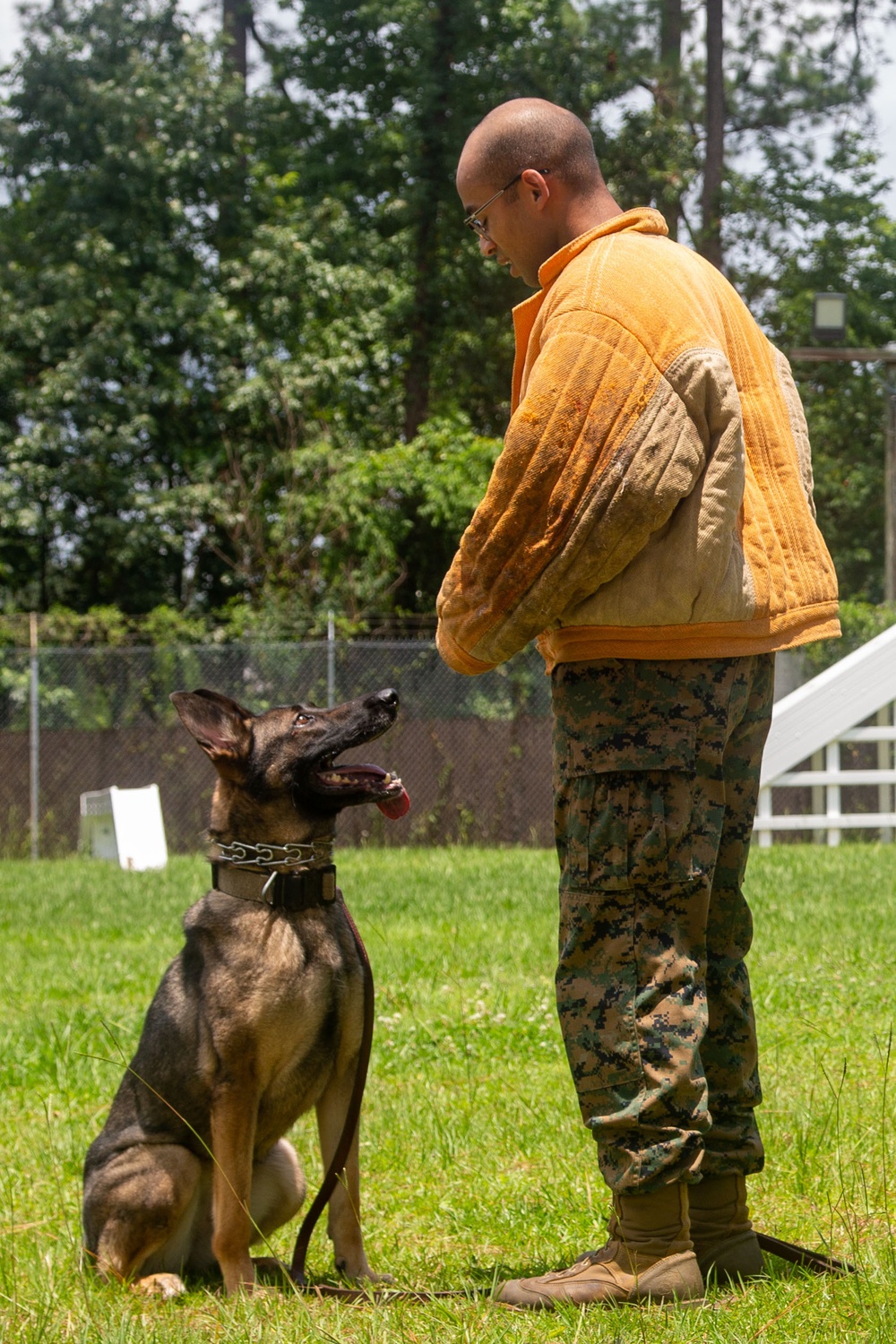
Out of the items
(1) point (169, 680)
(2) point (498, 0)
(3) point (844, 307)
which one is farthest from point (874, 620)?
(2) point (498, 0)

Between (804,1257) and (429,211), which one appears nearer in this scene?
(804,1257)

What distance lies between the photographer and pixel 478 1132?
14.2ft

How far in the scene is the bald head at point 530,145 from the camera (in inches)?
114

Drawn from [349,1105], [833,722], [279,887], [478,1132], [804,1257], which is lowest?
[478,1132]

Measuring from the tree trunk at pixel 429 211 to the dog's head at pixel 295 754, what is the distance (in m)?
19.8

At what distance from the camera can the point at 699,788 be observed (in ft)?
9.18

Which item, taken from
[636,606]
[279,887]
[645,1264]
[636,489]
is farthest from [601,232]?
[645,1264]

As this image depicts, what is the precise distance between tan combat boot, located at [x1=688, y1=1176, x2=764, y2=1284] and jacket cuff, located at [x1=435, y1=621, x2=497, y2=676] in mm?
1212

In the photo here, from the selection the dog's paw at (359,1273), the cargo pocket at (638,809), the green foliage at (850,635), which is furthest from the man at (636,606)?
the green foliage at (850,635)

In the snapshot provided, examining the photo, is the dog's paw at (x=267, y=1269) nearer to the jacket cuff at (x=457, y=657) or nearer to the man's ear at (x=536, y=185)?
the jacket cuff at (x=457, y=657)

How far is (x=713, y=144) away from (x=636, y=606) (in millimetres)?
23668

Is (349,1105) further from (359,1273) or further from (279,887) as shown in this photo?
(279,887)

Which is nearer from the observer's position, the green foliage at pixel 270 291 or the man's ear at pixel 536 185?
the man's ear at pixel 536 185

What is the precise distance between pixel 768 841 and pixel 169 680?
677 centimetres
